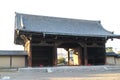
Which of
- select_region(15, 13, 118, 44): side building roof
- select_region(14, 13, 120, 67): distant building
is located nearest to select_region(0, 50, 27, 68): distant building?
select_region(14, 13, 120, 67): distant building

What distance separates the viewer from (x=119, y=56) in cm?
3559

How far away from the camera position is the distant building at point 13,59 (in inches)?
1137

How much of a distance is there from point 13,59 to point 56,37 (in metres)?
5.94

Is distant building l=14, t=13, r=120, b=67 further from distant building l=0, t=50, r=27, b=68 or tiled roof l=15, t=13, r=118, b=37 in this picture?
distant building l=0, t=50, r=27, b=68

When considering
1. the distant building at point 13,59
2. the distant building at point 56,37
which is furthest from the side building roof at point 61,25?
the distant building at point 13,59

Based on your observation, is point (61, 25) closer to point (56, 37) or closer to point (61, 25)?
point (61, 25)

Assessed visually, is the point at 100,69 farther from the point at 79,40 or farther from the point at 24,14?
the point at 24,14

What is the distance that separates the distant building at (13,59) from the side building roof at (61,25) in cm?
353

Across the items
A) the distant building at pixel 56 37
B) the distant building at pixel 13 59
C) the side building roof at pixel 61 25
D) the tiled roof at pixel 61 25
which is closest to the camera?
the distant building at pixel 56 37

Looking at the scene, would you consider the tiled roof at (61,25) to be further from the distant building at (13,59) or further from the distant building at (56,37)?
the distant building at (13,59)

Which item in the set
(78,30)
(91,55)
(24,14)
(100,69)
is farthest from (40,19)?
(100,69)

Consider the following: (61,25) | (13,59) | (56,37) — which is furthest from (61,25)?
(13,59)

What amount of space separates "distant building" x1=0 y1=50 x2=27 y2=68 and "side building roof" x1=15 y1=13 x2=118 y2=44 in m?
3.53

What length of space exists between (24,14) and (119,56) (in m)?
15.3
